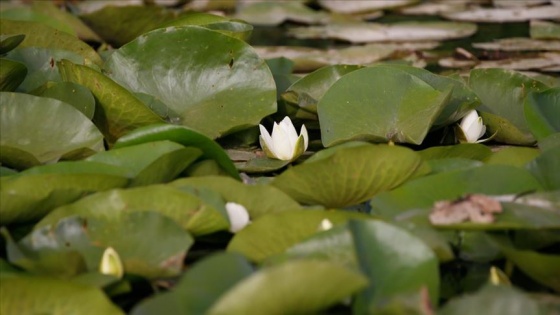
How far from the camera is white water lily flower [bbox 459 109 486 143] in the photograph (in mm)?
1596

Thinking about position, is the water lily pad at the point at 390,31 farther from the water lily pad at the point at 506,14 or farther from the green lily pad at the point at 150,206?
the green lily pad at the point at 150,206

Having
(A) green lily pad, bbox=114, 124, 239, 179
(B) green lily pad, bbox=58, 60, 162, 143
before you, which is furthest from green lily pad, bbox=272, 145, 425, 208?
(B) green lily pad, bbox=58, 60, 162, 143

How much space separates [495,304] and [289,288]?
197 millimetres

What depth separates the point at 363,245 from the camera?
38.0 inches

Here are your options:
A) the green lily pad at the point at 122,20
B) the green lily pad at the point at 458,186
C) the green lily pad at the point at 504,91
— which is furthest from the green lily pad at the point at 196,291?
the green lily pad at the point at 122,20

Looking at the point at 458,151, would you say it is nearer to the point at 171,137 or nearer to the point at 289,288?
the point at 171,137

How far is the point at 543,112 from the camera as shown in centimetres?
158

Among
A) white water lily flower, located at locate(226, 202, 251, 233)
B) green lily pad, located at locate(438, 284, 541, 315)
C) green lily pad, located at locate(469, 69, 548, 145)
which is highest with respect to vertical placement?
green lily pad, located at locate(438, 284, 541, 315)

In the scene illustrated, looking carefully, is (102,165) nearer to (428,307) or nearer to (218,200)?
(218,200)

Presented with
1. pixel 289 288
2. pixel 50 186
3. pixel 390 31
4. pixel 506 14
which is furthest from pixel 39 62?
pixel 506 14

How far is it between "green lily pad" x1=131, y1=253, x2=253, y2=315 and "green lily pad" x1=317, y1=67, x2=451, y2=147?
61cm

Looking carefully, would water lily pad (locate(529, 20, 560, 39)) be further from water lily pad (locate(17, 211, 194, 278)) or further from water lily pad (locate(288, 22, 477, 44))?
water lily pad (locate(17, 211, 194, 278))

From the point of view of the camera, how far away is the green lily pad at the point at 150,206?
1067 mm

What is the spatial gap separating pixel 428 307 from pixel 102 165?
0.54 m
